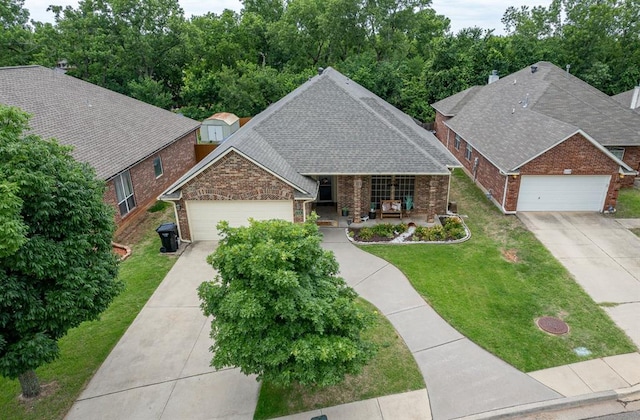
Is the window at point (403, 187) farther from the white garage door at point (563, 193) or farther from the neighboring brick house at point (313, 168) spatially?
the white garage door at point (563, 193)

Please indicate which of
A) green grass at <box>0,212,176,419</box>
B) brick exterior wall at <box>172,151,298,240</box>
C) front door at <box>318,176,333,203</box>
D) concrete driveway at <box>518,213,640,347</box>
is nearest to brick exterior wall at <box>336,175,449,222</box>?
front door at <box>318,176,333,203</box>

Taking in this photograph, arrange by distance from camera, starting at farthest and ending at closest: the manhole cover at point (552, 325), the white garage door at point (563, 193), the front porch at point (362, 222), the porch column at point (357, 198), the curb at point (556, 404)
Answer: the white garage door at point (563, 193)
the front porch at point (362, 222)
the porch column at point (357, 198)
the manhole cover at point (552, 325)
the curb at point (556, 404)

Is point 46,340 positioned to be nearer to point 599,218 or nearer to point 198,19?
point 599,218

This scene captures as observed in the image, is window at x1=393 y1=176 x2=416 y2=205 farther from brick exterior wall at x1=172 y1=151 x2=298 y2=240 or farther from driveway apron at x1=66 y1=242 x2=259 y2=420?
driveway apron at x1=66 y1=242 x2=259 y2=420

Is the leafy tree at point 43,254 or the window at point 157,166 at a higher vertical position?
the leafy tree at point 43,254

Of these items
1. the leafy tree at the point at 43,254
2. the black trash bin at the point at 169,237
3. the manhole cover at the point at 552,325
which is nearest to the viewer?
the leafy tree at the point at 43,254

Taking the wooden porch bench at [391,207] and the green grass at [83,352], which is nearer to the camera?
the green grass at [83,352]

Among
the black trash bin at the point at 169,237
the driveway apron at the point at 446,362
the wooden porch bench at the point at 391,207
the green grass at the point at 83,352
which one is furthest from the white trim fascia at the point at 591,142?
the green grass at the point at 83,352

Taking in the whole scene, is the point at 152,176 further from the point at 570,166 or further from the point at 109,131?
the point at 570,166
